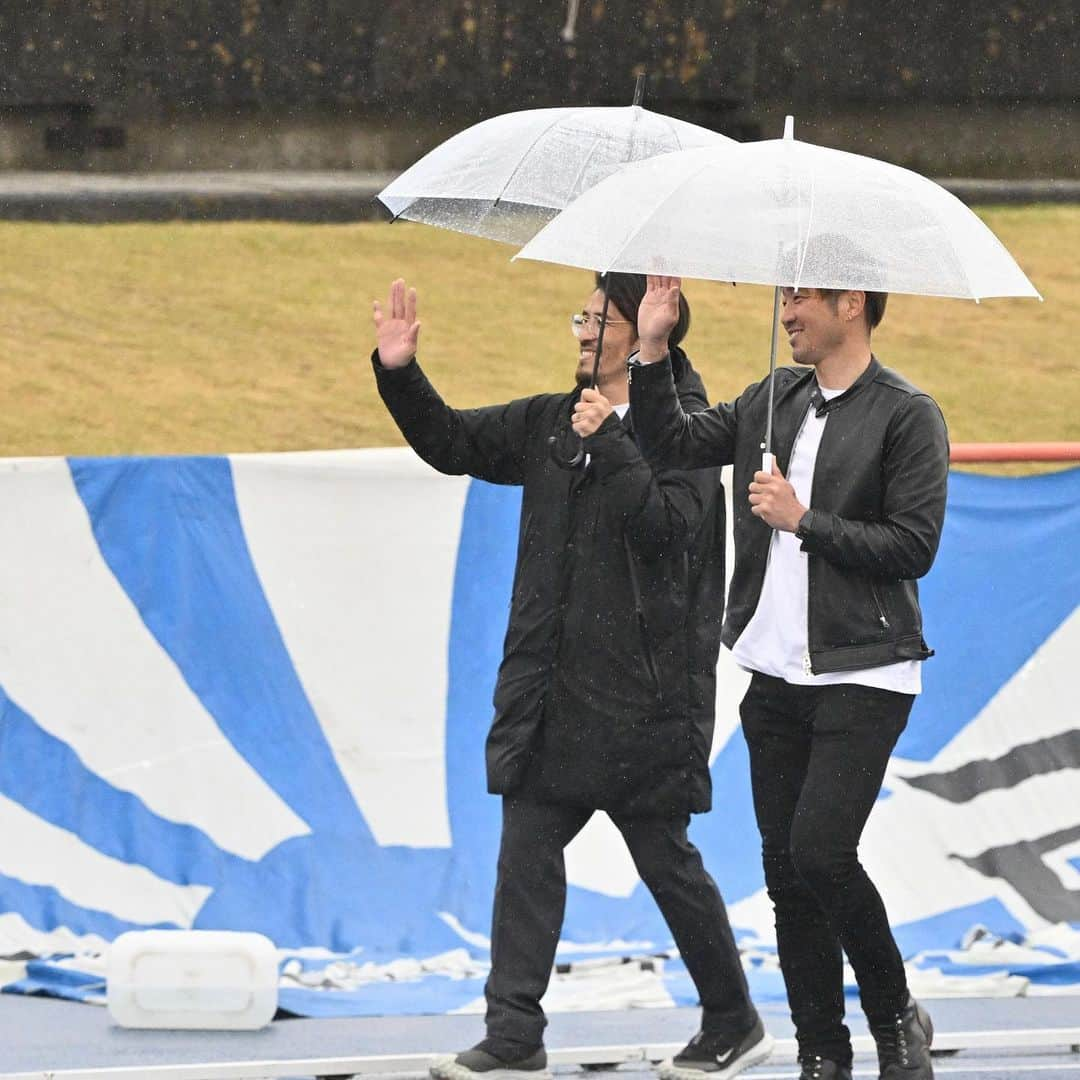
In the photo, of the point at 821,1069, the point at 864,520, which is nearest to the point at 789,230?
the point at 864,520

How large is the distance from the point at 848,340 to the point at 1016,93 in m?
9.91

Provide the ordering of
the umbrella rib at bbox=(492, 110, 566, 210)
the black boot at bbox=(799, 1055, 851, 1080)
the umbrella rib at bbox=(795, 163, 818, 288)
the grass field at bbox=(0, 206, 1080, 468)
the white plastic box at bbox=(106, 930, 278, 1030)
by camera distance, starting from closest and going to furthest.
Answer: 1. the umbrella rib at bbox=(795, 163, 818, 288)
2. the black boot at bbox=(799, 1055, 851, 1080)
3. the umbrella rib at bbox=(492, 110, 566, 210)
4. the white plastic box at bbox=(106, 930, 278, 1030)
5. the grass field at bbox=(0, 206, 1080, 468)

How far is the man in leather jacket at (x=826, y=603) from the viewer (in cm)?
425

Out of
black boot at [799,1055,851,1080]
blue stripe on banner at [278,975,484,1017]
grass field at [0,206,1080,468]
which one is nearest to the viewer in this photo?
black boot at [799,1055,851,1080]

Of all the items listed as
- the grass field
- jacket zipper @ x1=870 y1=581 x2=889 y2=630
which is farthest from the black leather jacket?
the grass field

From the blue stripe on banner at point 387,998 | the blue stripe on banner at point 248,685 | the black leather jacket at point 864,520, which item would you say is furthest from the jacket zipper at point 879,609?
the blue stripe on banner at point 248,685

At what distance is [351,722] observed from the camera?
618 cm

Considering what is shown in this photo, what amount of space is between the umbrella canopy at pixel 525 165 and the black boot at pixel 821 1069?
6.46 ft

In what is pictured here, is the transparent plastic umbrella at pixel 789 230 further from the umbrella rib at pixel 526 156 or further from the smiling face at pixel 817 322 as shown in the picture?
the umbrella rib at pixel 526 156

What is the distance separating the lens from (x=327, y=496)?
20.5ft

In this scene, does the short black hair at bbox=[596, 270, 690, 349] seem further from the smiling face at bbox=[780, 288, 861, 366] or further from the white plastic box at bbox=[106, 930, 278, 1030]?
the white plastic box at bbox=[106, 930, 278, 1030]

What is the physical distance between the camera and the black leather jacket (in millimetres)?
4199

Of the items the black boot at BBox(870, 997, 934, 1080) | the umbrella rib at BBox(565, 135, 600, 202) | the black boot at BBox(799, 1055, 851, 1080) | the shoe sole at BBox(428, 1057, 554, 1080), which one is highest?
the umbrella rib at BBox(565, 135, 600, 202)

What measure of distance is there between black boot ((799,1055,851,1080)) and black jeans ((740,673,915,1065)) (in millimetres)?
15
